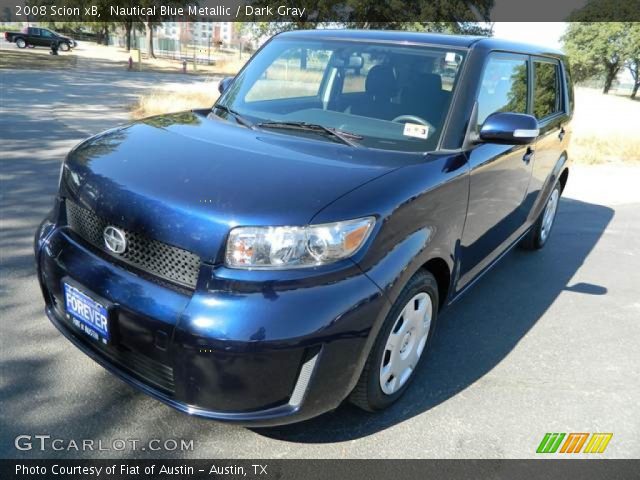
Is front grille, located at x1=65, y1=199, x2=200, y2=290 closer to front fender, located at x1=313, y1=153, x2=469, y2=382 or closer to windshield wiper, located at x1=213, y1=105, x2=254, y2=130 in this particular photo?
front fender, located at x1=313, y1=153, x2=469, y2=382

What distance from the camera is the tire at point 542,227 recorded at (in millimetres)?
5051

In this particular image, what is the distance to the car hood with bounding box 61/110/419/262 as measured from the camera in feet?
6.61

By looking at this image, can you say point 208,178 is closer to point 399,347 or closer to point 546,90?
point 399,347

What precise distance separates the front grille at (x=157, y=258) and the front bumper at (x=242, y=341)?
5 centimetres

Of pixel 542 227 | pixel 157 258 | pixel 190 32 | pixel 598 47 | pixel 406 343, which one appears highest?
pixel 598 47

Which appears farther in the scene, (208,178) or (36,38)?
(36,38)

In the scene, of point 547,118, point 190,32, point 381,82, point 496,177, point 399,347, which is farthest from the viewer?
point 190,32

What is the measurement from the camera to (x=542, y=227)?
518 centimetres

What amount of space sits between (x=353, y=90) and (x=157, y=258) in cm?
177

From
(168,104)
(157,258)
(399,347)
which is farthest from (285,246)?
(168,104)

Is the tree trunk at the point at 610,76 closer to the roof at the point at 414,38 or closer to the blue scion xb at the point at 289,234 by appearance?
the roof at the point at 414,38

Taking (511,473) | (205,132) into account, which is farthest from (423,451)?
(205,132)

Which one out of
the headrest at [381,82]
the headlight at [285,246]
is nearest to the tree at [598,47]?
the headrest at [381,82]

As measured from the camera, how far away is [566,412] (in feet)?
9.32
